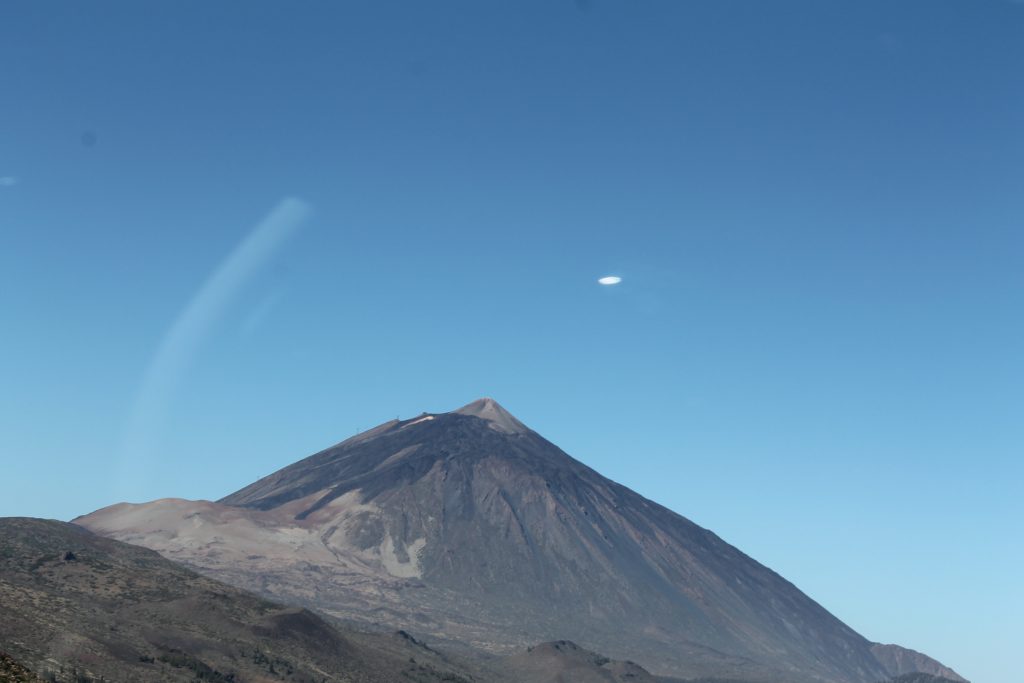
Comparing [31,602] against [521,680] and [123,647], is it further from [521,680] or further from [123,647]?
[521,680]

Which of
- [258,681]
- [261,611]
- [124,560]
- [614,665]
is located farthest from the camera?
[614,665]

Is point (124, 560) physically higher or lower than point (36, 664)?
higher

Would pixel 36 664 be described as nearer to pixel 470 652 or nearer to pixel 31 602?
pixel 31 602

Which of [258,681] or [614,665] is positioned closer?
[258,681]

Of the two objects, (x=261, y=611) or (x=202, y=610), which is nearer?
(x=202, y=610)

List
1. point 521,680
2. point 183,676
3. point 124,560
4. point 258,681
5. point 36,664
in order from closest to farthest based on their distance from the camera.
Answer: point 36,664
point 183,676
point 258,681
point 124,560
point 521,680

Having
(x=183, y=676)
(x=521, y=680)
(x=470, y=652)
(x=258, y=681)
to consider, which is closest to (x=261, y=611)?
(x=258, y=681)

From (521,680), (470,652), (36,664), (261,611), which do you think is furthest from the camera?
(470,652)

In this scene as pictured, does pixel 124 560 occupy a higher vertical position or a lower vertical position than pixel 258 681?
higher

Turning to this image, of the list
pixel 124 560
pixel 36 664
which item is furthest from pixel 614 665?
pixel 36 664
